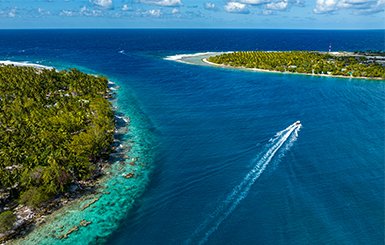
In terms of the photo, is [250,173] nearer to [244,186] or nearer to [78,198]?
[244,186]

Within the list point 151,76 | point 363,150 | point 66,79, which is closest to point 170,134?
point 363,150

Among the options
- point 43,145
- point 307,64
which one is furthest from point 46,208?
point 307,64

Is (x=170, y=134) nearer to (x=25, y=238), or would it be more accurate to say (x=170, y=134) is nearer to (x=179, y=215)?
(x=179, y=215)

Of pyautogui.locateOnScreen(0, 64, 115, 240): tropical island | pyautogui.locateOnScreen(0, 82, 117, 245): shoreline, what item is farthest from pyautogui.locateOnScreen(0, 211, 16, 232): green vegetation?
pyautogui.locateOnScreen(0, 82, 117, 245): shoreline

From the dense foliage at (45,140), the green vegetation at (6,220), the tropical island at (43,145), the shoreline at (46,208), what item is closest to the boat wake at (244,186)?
the shoreline at (46,208)

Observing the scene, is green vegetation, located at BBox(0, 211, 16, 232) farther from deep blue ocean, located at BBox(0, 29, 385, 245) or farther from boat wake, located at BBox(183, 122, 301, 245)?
boat wake, located at BBox(183, 122, 301, 245)

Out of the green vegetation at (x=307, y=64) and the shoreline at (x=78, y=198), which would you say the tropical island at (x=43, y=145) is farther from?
the green vegetation at (x=307, y=64)
